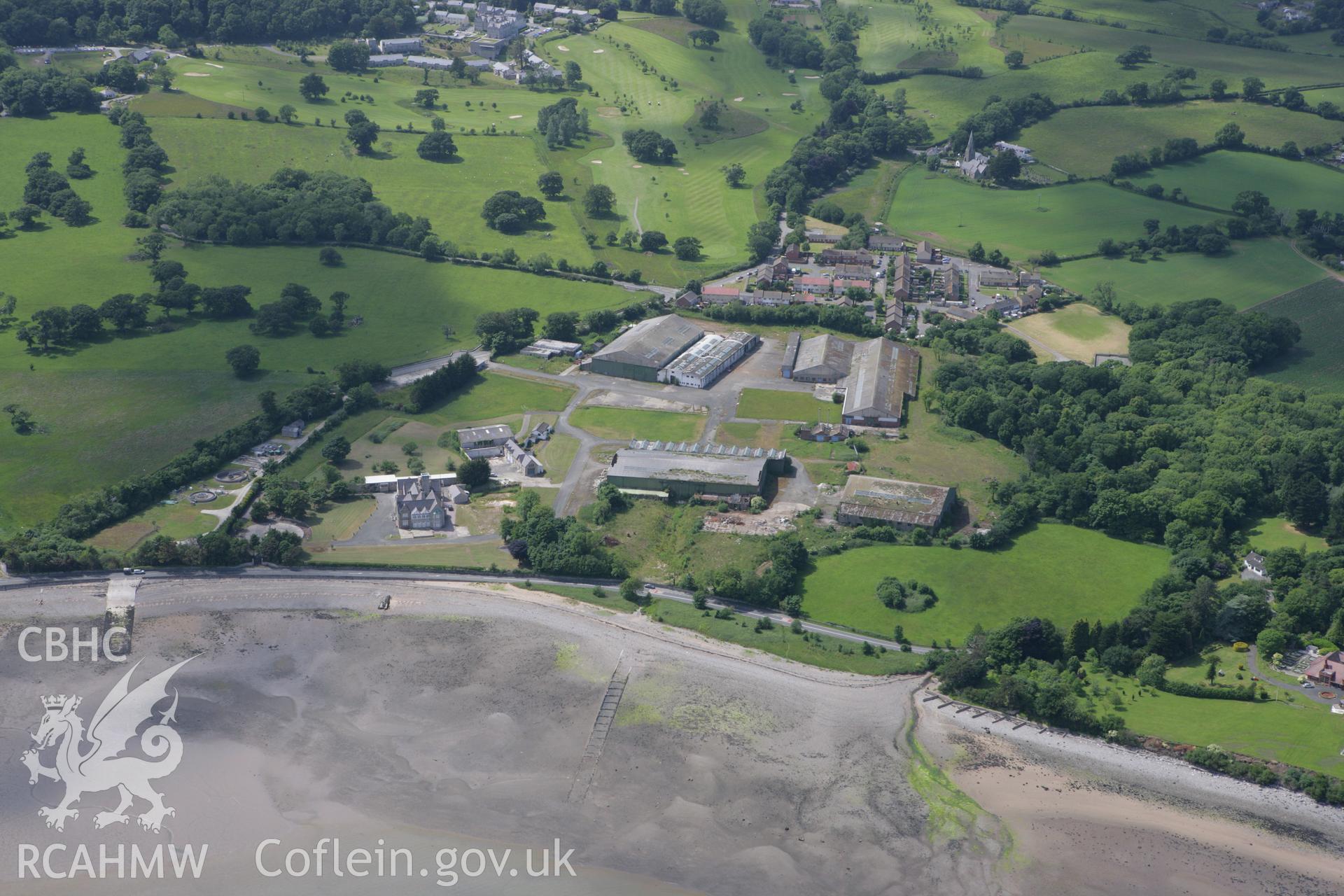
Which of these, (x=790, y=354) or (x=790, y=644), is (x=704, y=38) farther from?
(x=790, y=644)

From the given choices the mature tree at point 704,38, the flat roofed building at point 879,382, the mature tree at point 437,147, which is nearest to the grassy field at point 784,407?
the flat roofed building at point 879,382

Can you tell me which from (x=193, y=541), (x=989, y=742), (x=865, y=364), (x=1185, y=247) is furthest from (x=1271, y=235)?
(x=193, y=541)

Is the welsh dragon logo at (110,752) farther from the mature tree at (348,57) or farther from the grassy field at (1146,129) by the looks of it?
the mature tree at (348,57)

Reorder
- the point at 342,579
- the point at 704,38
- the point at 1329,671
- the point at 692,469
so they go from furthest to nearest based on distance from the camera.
→ the point at 704,38, the point at 692,469, the point at 342,579, the point at 1329,671

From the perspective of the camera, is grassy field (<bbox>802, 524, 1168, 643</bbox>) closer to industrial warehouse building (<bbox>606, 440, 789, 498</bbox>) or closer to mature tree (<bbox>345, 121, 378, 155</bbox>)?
industrial warehouse building (<bbox>606, 440, 789, 498</bbox>)

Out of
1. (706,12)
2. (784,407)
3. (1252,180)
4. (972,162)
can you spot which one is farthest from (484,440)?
(706,12)

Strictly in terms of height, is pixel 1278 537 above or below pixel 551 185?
below
